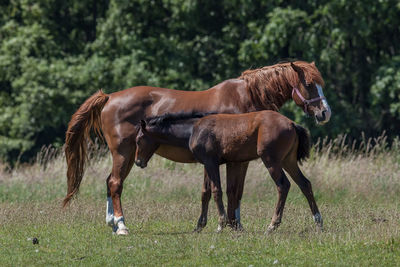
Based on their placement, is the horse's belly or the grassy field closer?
the grassy field

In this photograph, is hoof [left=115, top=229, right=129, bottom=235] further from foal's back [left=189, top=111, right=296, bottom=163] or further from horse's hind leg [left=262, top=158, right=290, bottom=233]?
horse's hind leg [left=262, top=158, right=290, bottom=233]

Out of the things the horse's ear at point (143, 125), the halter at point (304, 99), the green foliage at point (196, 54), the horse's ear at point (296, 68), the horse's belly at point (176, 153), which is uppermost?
the horse's ear at point (296, 68)

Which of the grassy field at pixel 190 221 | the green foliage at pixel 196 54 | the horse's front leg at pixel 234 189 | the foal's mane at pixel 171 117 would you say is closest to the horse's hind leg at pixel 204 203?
the grassy field at pixel 190 221

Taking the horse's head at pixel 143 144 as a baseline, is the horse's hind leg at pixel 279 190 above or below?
below

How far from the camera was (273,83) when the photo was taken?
10047mm

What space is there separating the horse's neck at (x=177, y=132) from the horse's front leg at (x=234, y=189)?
69 centimetres

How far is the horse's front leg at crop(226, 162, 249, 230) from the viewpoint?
9586 millimetres

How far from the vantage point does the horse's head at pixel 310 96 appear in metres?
9.82

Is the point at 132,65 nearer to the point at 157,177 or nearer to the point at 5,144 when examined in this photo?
the point at 5,144

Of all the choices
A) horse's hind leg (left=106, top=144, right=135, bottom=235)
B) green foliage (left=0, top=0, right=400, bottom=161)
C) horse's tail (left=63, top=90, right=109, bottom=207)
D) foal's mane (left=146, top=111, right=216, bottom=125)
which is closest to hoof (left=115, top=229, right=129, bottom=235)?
horse's hind leg (left=106, top=144, right=135, bottom=235)

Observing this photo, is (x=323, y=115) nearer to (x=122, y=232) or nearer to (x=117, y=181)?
(x=117, y=181)

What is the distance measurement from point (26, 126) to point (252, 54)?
7.13m

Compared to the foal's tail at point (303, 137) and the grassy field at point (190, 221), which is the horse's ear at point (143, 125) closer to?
the grassy field at point (190, 221)

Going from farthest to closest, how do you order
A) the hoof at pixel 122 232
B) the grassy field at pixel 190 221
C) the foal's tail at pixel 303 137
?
the hoof at pixel 122 232, the foal's tail at pixel 303 137, the grassy field at pixel 190 221
